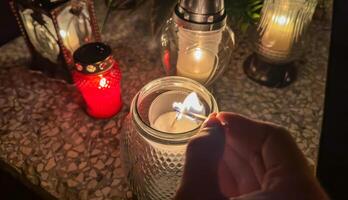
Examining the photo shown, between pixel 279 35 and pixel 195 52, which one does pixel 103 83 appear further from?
pixel 279 35

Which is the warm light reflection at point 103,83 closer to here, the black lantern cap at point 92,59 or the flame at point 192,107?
the black lantern cap at point 92,59

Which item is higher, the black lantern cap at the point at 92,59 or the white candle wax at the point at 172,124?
the black lantern cap at the point at 92,59

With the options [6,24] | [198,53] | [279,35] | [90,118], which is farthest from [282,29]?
[6,24]

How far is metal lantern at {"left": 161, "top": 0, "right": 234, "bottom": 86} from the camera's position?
0.48 m

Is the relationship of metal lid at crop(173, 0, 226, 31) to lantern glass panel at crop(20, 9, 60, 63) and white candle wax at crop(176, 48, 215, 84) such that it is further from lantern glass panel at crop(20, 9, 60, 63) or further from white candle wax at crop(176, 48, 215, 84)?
lantern glass panel at crop(20, 9, 60, 63)

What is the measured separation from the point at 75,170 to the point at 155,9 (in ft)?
1.05

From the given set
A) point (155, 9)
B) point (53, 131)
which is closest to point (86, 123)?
point (53, 131)

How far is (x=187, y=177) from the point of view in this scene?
283 millimetres

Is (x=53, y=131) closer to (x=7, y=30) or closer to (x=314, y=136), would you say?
(x=7, y=30)

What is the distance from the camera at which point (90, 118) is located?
0.59 meters

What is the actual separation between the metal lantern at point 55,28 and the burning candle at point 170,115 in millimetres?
233

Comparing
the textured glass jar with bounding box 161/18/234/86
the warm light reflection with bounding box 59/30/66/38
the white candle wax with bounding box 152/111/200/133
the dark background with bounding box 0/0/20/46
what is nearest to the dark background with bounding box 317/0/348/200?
the textured glass jar with bounding box 161/18/234/86

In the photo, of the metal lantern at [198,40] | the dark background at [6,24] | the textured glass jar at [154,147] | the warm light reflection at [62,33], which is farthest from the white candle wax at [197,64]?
the dark background at [6,24]

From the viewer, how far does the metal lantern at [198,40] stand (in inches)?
19.0
